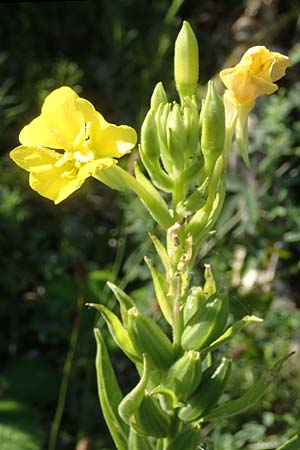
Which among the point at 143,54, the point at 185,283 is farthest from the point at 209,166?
the point at 143,54

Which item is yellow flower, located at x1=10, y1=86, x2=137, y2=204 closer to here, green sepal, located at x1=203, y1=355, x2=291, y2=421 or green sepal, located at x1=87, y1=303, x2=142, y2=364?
green sepal, located at x1=87, y1=303, x2=142, y2=364

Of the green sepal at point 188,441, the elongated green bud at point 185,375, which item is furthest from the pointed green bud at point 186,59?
the green sepal at point 188,441

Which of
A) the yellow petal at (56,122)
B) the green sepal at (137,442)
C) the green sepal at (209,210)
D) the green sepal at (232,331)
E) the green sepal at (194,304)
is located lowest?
the green sepal at (137,442)

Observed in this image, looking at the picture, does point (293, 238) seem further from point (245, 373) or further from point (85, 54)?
point (85, 54)

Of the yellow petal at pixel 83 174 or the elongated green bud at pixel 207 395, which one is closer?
the yellow petal at pixel 83 174

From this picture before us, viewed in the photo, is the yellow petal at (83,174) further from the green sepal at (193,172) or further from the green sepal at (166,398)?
the green sepal at (166,398)

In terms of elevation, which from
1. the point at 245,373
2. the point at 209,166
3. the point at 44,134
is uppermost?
the point at 44,134

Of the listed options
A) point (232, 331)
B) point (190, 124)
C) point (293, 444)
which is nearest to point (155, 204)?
point (190, 124)
